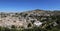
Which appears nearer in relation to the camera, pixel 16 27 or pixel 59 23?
pixel 16 27

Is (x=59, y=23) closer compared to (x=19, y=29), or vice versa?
(x=19, y=29)

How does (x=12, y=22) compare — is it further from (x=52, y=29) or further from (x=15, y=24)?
(x=52, y=29)

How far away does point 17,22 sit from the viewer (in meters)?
39.5

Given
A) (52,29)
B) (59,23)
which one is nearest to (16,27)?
(52,29)

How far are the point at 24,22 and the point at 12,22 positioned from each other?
265cm

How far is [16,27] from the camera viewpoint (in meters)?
37.4

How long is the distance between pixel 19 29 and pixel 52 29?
10.6 m

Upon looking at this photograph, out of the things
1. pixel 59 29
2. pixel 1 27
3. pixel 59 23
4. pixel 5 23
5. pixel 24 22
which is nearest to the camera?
pixel 1 27

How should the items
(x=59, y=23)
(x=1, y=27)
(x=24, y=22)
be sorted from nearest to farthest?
(x=1, y=27) → (x=24, y=22) → (x=59, y=23)

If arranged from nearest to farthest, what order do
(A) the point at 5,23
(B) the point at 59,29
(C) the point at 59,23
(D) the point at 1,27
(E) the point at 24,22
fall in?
1. (D) the point at 1,27
2. (A) the point at 5,23
3. (E) the point at 24,22
4. (B) the point at 59,29
5. (C) the point at 59,23

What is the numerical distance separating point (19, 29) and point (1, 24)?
366 cm

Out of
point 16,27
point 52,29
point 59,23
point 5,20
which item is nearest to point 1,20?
point 5,20

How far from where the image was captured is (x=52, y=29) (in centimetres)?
4469

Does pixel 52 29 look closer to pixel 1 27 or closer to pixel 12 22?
pixel 12 22
